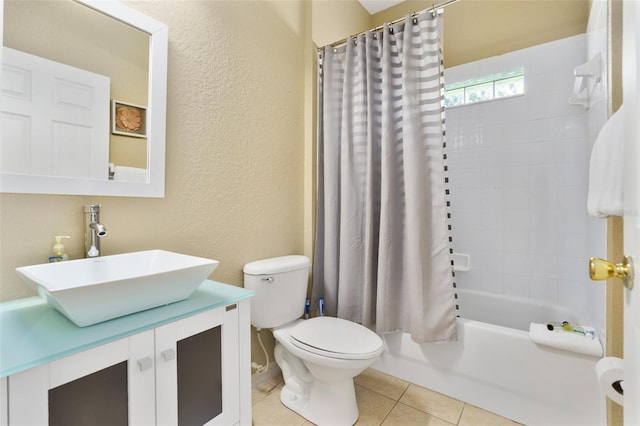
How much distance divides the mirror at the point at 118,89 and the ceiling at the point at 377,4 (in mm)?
2027

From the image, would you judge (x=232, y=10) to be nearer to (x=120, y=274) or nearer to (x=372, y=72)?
(x=372, y=72)

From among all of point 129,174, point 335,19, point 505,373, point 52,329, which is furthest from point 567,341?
point 335,19

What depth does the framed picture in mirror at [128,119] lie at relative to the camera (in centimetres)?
122

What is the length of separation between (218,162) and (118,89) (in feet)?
1.69

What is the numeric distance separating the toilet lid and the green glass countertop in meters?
0.56

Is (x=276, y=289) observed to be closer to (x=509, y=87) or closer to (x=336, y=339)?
(x=336, y=339)

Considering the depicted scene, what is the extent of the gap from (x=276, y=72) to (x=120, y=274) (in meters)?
1.48

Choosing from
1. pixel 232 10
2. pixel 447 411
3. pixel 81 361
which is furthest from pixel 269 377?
pixel 232 10

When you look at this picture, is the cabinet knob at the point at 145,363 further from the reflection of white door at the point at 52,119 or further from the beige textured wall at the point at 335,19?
the beige textured wall at the point at 335,19

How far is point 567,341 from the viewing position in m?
1.40

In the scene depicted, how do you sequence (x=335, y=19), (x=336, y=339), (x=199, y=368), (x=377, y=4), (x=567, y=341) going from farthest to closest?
(x=377, y=4)
(x=335, y=19)
(x=336, y=339)
(x=567, y=341)
(x=199, y=368)

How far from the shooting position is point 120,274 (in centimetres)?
112

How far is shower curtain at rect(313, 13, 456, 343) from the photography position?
5.62ft

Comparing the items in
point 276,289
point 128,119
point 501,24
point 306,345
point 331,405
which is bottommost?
point 331,405
